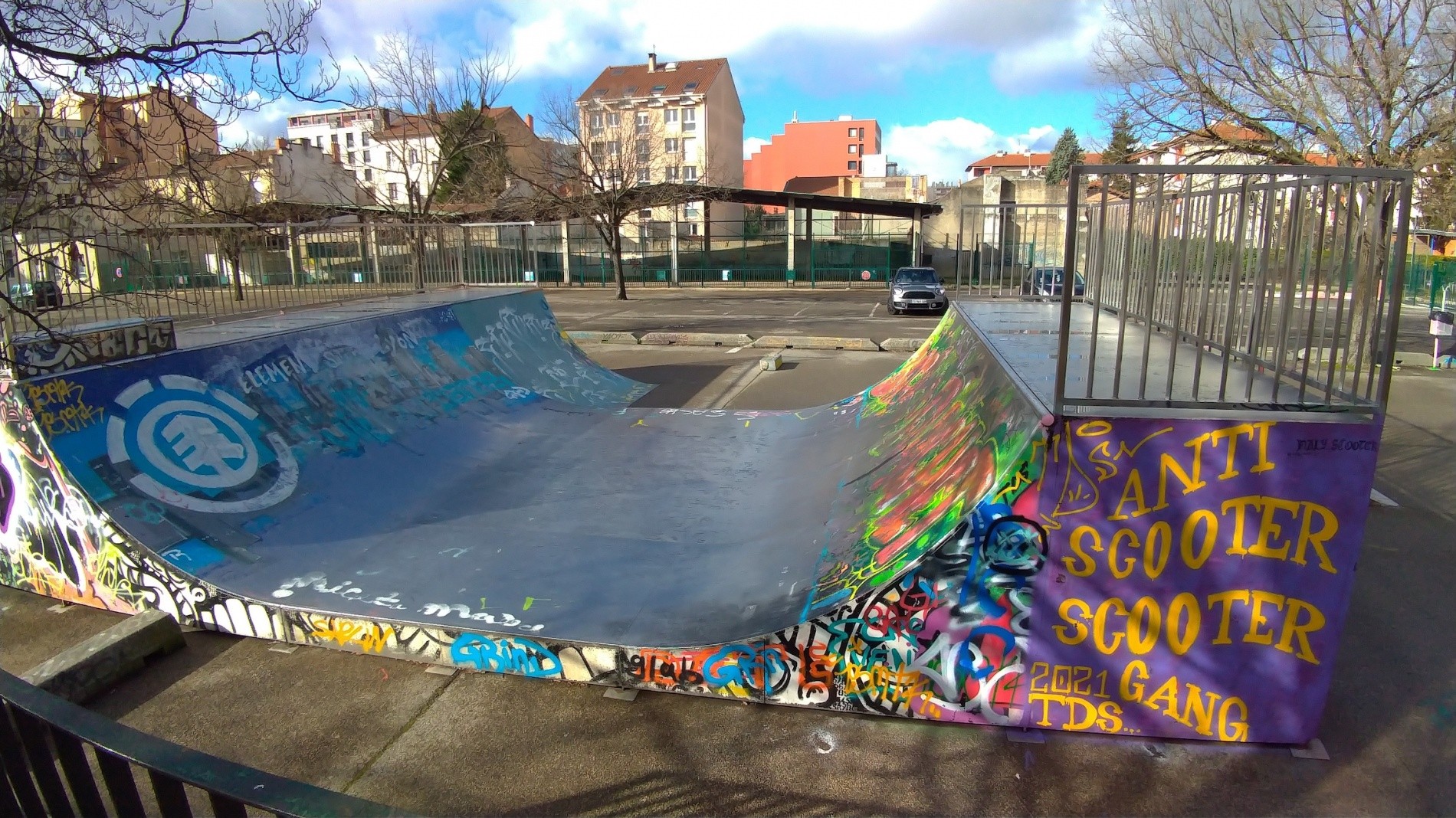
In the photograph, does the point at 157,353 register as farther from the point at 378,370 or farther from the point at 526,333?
the point at 526,333

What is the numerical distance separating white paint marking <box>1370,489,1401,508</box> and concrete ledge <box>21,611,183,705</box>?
8479 mm

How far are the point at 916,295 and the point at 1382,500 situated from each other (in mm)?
18552

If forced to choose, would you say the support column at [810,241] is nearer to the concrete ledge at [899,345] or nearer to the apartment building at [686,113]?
the apartment building at [686,113]

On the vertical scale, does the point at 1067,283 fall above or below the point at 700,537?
above

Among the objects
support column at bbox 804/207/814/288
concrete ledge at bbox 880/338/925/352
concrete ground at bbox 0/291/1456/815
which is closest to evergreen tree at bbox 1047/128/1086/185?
support column at bbox 804/207/814/288

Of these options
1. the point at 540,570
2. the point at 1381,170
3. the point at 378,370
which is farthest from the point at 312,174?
the point at 1381,170

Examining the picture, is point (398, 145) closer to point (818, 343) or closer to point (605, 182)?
point (605, 182)

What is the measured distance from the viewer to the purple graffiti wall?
9.93 feet

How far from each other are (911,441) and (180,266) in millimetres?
8507

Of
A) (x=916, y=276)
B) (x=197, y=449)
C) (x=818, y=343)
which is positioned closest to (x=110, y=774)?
(x=197, y=449)

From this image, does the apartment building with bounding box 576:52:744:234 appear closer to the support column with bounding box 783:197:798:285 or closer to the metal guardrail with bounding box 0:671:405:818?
the support column with bounding box 783:197:798:285

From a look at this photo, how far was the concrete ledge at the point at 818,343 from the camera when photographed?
15.9 meters

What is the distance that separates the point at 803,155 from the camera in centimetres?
8731

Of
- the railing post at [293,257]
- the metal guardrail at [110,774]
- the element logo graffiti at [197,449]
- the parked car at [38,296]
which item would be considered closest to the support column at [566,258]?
the railing post at [293,257]
